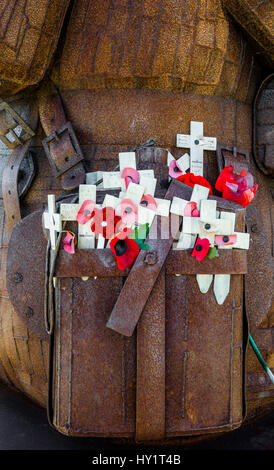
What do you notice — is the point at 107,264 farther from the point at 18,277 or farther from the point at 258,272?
the point at 258,272

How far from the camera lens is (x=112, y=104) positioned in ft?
4.85

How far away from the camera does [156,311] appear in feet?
4.15

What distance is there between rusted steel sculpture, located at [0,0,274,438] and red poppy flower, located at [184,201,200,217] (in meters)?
0.18

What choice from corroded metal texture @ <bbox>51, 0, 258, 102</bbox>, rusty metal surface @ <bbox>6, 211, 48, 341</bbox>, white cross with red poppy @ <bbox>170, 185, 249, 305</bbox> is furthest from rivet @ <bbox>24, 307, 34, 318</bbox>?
corroded metal texture @ <bbox>51, 0, 258, 102</bbox>

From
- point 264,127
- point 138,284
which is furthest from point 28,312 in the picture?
point 264,127

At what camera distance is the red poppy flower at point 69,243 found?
4.16 ft

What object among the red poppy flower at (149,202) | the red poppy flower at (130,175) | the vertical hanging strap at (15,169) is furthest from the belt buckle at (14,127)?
the red poppy flower at (149,202)

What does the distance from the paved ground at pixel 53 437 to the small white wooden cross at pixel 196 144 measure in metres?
0.93

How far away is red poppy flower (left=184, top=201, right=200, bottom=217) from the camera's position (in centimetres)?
130

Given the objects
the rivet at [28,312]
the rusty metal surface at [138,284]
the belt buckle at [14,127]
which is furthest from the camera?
the belt buckle at [14,127]

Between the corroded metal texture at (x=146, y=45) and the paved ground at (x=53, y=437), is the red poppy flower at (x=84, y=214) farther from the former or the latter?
the paved ground at (x=53, y=437)

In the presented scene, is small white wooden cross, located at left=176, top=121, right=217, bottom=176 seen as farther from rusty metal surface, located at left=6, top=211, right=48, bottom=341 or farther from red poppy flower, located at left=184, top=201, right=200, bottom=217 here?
rusty metal surface, located at left=6, top=211, right=48, bottom=341

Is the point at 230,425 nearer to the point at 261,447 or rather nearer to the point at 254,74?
the point at 261,447
